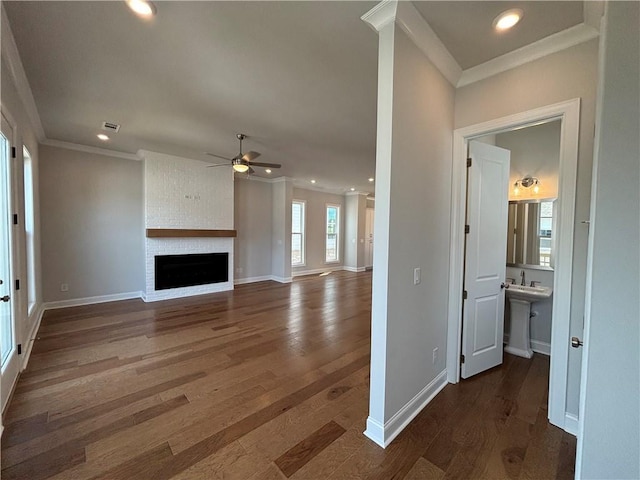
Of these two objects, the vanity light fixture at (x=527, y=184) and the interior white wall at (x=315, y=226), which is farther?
the interior white wall at (x=315, y=226)

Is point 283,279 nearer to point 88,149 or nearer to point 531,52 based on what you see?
point 88,149

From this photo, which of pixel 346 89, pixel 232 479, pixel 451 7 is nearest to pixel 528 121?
pixel 451 7

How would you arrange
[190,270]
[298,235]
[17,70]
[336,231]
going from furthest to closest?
1. [336,231]
2. [298,235]
3. [190,270]
4. [17,70]

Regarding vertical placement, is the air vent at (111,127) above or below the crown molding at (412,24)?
above

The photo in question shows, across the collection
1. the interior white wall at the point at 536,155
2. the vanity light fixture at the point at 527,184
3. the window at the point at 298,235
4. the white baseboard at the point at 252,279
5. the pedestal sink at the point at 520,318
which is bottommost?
the white baseboard at the point at 252,279

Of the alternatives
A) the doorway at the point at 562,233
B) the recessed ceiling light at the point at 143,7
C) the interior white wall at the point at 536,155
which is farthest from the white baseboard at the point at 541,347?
the recessed ceiling light at the point at 143,7

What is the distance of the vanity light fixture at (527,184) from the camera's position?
11.0ft

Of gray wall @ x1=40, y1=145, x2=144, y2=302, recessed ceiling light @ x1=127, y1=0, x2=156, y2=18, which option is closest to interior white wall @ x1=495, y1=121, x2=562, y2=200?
recessed ceiling light @ x1=127, y1=0, x2=156, y2=18

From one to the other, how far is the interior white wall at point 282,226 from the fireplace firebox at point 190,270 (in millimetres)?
1536

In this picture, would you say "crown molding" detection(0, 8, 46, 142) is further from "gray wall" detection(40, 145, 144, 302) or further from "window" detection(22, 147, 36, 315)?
"gray wall" detection(40, 145, 144, 302)

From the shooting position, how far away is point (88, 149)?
477cm

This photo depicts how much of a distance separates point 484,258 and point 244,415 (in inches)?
99.2

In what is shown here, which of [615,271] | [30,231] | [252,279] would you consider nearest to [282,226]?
[252,279]

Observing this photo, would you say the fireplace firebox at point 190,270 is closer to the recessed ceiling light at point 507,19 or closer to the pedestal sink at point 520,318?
the pedestal sink at point 520,318
